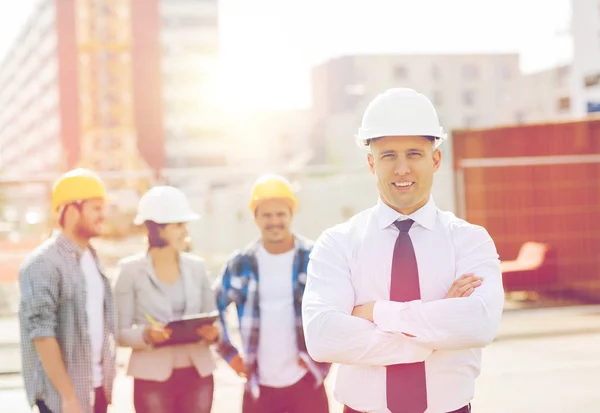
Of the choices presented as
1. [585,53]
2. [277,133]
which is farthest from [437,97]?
[585,53]

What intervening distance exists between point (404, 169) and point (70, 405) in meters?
1.72

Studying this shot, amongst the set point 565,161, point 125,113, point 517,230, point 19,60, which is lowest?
point 517,230

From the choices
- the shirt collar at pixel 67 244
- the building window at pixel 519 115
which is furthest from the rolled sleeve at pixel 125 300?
the building window at pixel 519 115

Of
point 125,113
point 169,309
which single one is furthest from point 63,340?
point 125,113

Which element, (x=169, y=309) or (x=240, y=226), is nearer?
(x=169, y=309)

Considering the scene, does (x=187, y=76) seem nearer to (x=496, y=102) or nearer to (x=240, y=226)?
(x=496, y=102)

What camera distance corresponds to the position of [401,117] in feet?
8.61

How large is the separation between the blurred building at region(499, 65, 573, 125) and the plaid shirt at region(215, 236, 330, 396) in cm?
7216

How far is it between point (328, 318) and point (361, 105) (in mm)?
79582

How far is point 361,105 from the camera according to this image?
81438 mm

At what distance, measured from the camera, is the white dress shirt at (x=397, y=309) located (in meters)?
2.56

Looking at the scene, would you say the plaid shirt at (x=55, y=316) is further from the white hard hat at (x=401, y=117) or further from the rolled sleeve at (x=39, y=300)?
the white hard hat at (x=401, y=117)

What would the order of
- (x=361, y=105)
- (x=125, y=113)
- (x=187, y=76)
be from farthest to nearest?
1. (x=187, y=76)
2. (x=361, y=105)
3. (x=125, y=113)

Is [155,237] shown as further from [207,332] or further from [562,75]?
[562,75]
